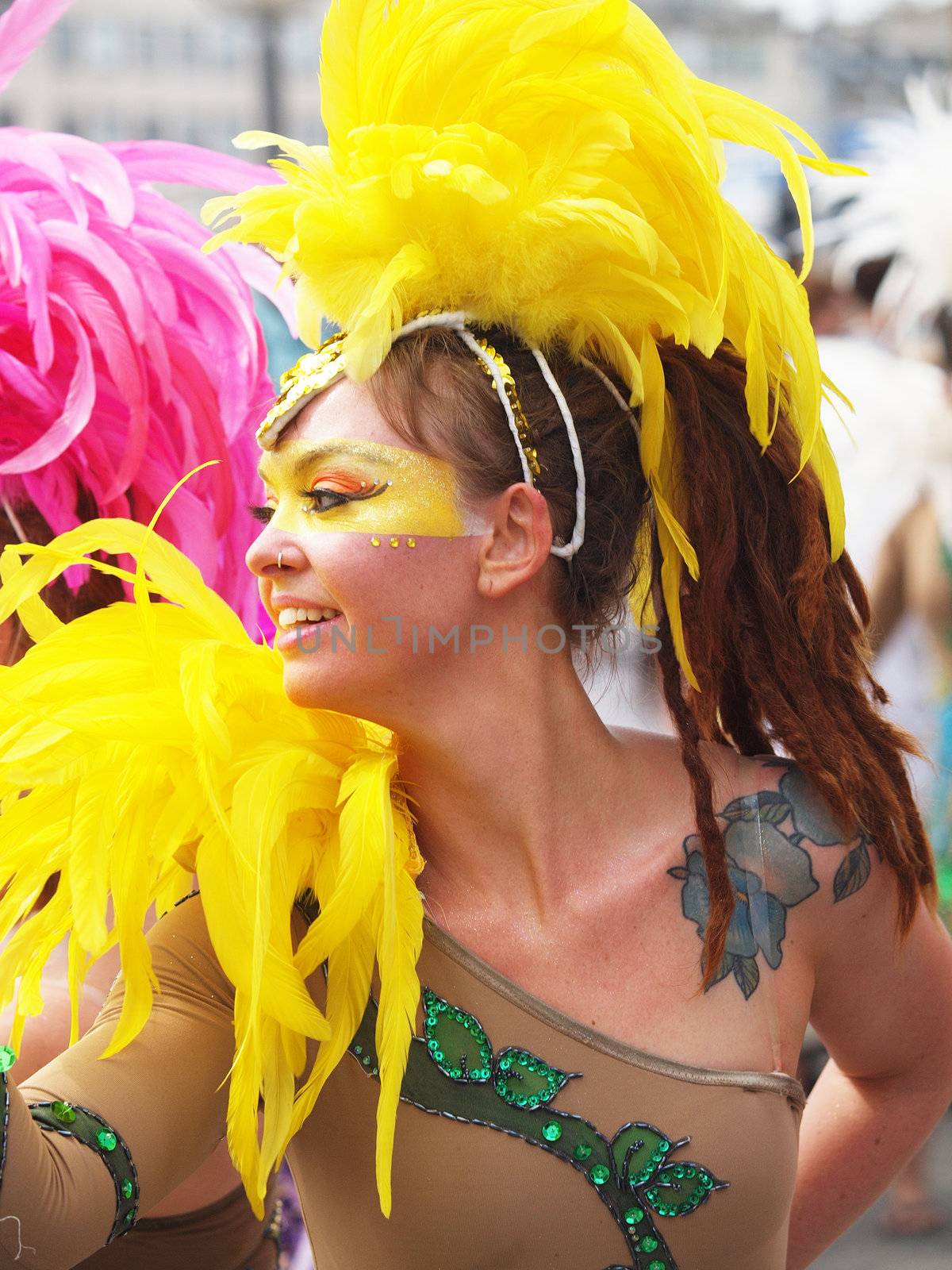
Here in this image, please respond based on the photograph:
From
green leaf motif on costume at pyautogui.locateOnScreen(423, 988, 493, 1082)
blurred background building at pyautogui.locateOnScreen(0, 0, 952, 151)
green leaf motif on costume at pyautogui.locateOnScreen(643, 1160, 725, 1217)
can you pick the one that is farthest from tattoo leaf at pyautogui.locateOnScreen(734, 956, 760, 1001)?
blurred background building at pyautogui.locateOnScreen(0, 0, 952, 151)

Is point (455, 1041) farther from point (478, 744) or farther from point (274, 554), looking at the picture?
point (274, 554)

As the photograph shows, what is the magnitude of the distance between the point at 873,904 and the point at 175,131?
971cm

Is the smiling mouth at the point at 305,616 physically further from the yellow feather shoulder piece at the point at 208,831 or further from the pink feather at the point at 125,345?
the pink feather at the point at 125,345

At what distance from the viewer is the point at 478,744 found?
5.75ft

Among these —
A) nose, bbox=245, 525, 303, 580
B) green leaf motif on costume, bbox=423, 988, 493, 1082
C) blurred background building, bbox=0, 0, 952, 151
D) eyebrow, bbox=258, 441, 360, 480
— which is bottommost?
blurred background building, bbox=0, 0, 952, 151

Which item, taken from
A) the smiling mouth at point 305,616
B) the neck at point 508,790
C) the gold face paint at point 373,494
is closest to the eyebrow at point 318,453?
the gold face paint at point 373,494

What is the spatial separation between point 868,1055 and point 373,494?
1017 mm

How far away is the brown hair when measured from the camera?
1.81m

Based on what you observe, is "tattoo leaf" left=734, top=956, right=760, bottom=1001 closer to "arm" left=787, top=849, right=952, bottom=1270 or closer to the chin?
"arm" left=787, top=849, right=952, bottom=1270

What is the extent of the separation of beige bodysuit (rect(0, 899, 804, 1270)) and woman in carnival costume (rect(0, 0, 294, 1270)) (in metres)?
0.41

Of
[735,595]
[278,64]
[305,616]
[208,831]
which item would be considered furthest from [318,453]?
[278,64]

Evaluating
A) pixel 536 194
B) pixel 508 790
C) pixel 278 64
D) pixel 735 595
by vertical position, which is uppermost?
pixel 536 194

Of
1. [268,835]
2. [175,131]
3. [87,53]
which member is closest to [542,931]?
[268,835]

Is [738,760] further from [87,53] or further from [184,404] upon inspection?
[87,53]
